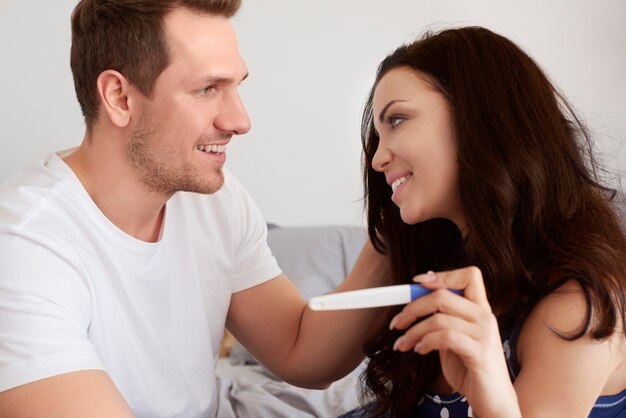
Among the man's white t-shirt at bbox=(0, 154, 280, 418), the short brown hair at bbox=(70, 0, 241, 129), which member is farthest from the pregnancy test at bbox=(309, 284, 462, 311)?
the short brown hair at bbox=(70, 0, 241, 129)

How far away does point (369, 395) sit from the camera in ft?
5.31

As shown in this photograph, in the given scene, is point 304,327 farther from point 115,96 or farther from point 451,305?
point 451,305

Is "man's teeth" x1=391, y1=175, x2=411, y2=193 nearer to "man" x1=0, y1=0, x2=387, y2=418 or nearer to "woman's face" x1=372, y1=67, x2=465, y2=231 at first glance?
"woman's face" x1=372, y1=67, x2=465, y2=231

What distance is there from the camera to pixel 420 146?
1.32 metres

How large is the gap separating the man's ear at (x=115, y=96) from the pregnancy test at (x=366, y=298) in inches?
28.8

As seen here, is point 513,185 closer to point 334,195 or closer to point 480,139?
point 480,139

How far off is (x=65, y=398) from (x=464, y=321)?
64 cm

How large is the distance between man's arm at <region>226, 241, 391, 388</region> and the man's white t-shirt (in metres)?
0.05

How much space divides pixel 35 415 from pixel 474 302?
0.69m

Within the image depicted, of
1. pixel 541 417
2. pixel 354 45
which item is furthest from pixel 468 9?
pixel 541 417

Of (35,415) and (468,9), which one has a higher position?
(468,9)

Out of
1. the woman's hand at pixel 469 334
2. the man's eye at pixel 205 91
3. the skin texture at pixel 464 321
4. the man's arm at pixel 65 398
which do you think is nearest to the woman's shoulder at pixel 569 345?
the skin texture at pixel 464 321

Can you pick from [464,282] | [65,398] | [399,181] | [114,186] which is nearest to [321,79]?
[114,186]

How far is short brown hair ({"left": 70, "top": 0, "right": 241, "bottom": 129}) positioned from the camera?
5.10ft
